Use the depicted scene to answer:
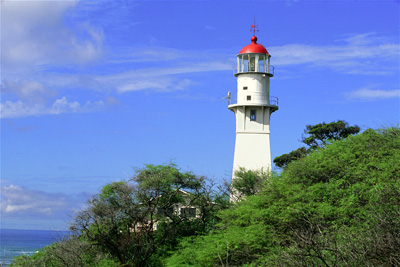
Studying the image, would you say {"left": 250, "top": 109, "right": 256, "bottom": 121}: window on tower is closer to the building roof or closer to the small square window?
the building roof

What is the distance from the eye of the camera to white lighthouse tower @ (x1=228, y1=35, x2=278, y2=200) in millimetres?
38844

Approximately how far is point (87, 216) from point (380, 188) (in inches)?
613

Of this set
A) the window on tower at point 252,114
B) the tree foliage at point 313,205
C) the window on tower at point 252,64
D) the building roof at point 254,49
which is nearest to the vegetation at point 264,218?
the tree foliage at point 313,205

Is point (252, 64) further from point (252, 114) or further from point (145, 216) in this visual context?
point (145, 216)

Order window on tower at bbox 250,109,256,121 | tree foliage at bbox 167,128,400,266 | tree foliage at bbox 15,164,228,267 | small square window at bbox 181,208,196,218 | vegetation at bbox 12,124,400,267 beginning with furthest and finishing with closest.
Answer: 1. window on tower at bbox 250,109,256,121
2. small square window at bbox 181,208,196,218
3. tree foliage at bbox 15,164,228,267
4. tree foliage at bbox 167,128,400,266
5. vegetation at bbox 12,124,400,267

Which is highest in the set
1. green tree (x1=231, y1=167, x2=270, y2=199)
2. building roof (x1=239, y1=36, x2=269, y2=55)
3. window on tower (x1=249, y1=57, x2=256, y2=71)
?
building roof (x1=239, y1=36, x2=269, y2=55)

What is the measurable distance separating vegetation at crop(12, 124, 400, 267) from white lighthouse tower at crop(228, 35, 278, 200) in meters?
3.66

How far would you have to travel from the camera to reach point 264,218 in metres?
23.2

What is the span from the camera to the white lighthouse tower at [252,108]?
1529 inches

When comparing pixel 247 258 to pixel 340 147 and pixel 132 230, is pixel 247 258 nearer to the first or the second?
pixel 340 147

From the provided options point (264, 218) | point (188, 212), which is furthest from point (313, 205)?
point (188, 212)

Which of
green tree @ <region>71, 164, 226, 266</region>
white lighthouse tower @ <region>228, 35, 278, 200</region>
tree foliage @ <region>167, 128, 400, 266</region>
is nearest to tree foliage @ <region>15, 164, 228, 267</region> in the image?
green tree @ <region>71, 164, 226, 266</region>

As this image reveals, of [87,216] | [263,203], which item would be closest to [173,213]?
[87,216]

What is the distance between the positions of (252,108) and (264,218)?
675 inches
